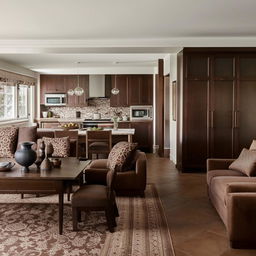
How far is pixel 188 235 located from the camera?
11.7 ft

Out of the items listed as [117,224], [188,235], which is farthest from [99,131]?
[188,235]

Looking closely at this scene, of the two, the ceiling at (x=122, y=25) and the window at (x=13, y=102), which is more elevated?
the ceiling at (x=122, y=25)

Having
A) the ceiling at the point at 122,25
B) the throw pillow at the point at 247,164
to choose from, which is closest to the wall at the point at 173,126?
the ceiling at the point at 122,25

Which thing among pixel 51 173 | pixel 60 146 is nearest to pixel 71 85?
pixel 60 146

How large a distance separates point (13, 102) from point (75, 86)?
219cm

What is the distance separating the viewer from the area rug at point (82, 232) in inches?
125

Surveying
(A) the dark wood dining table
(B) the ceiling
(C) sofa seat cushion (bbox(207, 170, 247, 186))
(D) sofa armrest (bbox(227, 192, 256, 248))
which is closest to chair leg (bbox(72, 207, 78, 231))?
(A) the dark wood dining table

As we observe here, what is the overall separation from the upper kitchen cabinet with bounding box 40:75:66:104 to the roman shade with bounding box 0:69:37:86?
0.58m

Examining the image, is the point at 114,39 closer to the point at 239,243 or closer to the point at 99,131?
the point at 99,131

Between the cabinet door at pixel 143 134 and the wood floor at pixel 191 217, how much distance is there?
3.57 meters

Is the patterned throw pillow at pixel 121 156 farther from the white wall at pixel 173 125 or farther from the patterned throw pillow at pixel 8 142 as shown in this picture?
the white wall at pixel 173 125

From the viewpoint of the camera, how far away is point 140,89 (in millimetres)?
11086

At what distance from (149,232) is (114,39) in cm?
400

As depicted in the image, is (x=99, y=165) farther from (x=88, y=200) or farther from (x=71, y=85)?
(x=71, y=85)
